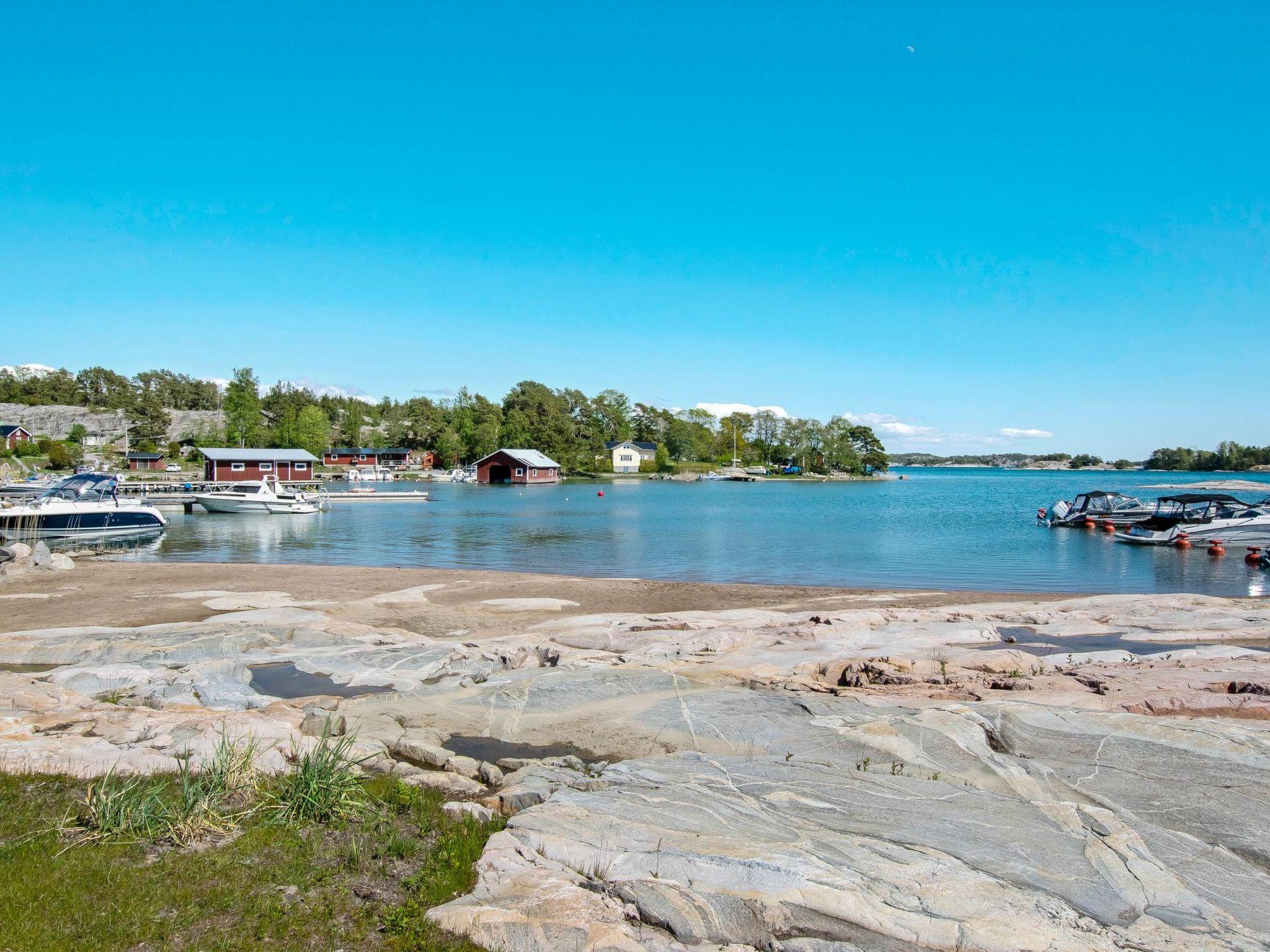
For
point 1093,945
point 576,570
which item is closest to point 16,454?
point 576,570

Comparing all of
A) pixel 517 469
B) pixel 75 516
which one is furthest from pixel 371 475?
pixel 75 516

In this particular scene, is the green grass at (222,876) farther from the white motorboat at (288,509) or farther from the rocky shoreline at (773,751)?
the white motorboat at (288,509)

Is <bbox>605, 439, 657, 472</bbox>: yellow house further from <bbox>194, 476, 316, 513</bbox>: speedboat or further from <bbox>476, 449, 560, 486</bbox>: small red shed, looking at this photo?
<bbox>194, 476, 316, 513</bbox>: speedboat

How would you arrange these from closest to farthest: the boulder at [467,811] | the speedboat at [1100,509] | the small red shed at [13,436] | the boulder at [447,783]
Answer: the boulder at [467,811] → the boulder at [447,783] → the speedboat at [1100,509] → the small red shed at [13,436]

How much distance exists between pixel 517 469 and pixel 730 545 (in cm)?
7385

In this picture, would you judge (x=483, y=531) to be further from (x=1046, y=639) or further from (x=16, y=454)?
(x=16, y=454)

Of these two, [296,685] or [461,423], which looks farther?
[461,423]

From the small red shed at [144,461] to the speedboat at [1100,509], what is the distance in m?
109

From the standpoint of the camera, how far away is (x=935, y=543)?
131 ft

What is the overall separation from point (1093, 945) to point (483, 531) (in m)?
43.4

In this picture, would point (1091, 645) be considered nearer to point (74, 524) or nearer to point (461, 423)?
point (74, 524)

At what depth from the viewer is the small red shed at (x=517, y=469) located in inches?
4274

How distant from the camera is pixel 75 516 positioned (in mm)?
39938

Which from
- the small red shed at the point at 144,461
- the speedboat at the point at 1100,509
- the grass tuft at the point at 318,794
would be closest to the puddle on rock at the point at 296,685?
the grass tuft at the point at 318,794
